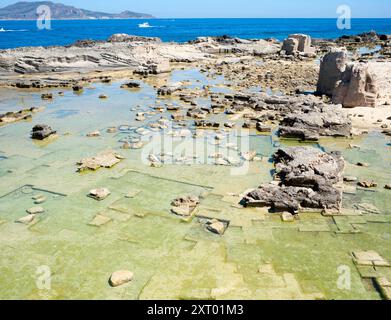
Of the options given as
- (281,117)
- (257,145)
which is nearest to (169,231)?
(257,145)

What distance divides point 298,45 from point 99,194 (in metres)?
27.3

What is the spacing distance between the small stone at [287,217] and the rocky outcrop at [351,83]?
8131 millimetres

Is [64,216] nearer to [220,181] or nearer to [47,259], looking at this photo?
[47,259]

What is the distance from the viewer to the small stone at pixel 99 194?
6457 mm

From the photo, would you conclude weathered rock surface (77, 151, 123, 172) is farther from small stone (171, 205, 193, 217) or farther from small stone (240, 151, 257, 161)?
small stone (240, 151, 257, 161)

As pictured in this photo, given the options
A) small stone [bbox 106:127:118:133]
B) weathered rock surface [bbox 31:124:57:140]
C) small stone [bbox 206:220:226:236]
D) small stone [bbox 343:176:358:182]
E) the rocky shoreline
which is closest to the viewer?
small stone [bbox 206:220:226:236]

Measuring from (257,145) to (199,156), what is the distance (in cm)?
174

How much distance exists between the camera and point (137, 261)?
479 centimetres

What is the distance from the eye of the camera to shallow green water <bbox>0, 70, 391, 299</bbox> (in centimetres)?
431

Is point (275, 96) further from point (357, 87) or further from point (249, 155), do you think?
point (249, 155)

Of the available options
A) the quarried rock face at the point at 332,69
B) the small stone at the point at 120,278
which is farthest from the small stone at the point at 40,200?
the quarried rock face at the point at 332,69

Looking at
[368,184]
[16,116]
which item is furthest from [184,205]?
[16,116]

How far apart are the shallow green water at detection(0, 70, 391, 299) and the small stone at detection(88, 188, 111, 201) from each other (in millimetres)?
146

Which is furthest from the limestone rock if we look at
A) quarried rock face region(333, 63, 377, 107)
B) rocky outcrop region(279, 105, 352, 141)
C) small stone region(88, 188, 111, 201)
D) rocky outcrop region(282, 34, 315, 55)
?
rocky outcrop region(282, 34, 315, 55)
